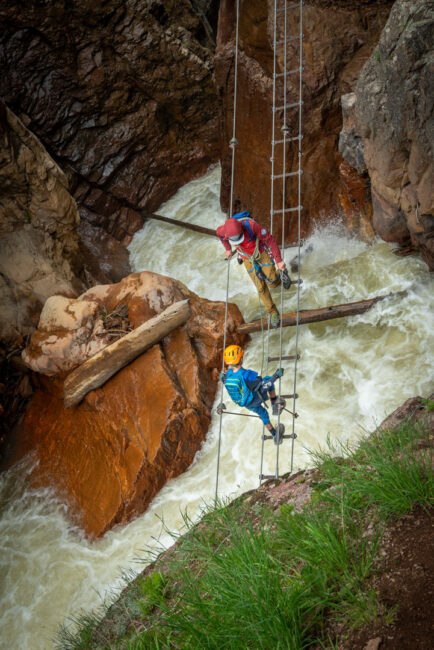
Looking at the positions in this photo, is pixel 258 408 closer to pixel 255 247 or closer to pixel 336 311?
pixel 255 247


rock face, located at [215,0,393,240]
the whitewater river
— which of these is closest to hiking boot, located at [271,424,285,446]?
the whitewater river

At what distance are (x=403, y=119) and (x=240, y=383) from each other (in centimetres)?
Answer: 360

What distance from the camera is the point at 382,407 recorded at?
521 cm

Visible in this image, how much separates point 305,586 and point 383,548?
423 millimetres

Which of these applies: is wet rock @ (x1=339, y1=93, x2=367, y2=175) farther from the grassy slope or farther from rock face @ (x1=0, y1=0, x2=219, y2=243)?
rock face @ (x1=0, y1=0, x2=219, y2=243)

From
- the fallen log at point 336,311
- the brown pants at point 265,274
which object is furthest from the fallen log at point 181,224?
the brown pants at point 265,274

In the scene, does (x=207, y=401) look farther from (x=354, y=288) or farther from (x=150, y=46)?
(x=150, y=46)

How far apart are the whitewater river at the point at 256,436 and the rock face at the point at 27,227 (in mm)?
2819

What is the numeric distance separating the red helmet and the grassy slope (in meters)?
2.77

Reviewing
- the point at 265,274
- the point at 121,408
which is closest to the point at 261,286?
the point at 265,274

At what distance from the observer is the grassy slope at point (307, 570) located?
6.48ft

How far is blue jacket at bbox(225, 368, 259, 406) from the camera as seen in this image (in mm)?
4172

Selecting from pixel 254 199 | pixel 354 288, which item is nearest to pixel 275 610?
pixel 354 288

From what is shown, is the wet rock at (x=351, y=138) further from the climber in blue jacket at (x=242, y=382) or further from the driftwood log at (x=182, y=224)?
the driftwood log at (x=182, y=224)
